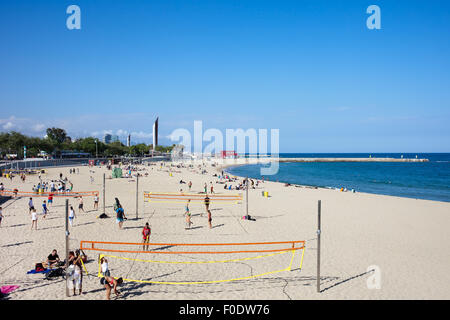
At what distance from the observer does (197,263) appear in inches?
392

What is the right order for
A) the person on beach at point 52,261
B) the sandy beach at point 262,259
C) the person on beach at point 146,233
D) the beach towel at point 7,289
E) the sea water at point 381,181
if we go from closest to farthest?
the beach towel at point 7,289
the sandy beach at point 262,259
the person on beach at point 52,261
the person on beach at point 146,233
the sea water at point 381,181

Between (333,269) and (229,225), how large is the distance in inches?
267

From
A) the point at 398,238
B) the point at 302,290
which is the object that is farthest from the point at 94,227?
the point at 398,238

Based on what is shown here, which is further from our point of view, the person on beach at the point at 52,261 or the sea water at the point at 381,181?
the sea water at the point at 381,181

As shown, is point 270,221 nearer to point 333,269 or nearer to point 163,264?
point 333,269

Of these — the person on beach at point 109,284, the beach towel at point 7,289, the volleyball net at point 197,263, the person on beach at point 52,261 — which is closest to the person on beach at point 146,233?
the volleyball net at point 197,263

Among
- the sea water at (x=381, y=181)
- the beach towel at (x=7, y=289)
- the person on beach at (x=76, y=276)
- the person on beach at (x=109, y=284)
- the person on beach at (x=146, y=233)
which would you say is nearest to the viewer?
the person on beach at (x=109, y=284)

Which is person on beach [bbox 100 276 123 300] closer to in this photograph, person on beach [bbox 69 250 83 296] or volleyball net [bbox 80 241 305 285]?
person on beach [bbox 69 250 83 296]

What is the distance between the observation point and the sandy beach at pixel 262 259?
26.3 feet

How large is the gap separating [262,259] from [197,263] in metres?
2.28

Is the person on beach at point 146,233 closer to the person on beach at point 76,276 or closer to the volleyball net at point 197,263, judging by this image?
the volleyball net at point 197,263

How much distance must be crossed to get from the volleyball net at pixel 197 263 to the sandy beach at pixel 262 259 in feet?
0.20

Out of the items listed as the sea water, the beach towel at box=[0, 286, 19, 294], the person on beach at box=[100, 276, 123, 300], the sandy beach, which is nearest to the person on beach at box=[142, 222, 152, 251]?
the sandy beach

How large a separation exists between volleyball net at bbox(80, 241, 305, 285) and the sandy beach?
62 millimetres
